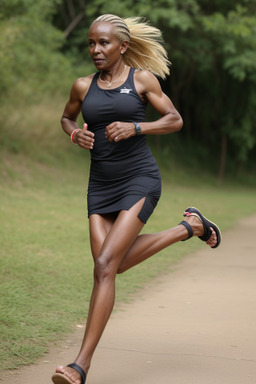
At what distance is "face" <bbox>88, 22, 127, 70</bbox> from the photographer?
4.33 metres

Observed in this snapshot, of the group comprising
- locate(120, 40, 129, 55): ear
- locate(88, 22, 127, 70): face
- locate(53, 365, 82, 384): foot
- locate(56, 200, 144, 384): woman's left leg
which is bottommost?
locate(53, 365, 82, 384): foot

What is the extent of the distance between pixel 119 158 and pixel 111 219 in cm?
41

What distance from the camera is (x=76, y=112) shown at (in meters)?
4.72

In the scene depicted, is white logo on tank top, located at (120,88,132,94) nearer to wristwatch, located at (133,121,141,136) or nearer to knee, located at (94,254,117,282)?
wristwatch, located at (133,121,141,136)

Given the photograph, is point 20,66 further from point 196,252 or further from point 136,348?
point 136,348

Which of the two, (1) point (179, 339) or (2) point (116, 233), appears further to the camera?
(1) point (179, 339)

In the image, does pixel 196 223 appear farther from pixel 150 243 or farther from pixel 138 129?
pixel 138 129

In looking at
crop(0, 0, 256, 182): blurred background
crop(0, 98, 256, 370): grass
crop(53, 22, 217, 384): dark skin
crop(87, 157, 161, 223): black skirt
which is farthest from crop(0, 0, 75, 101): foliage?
crop(87, 157, 161, 223): black skirt

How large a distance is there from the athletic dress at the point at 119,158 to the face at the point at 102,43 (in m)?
0.16

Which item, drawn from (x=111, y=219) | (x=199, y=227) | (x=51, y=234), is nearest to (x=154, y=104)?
(x=111, y=219)

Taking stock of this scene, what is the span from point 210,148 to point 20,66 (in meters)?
11.3

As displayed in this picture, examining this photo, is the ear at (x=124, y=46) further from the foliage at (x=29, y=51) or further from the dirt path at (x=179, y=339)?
the foliage at (x=29, y=51)

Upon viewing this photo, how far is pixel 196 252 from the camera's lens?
9680mm

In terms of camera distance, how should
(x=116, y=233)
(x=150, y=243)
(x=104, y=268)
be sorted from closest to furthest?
(x=104, y=268)
(x=116, y=233)
(x=150, y=243)
